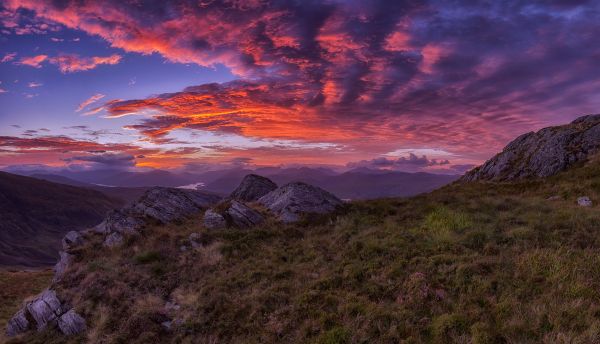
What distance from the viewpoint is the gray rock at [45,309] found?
1519 cm

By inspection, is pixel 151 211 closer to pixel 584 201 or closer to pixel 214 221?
pixel 214 221

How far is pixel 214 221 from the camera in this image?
74.7 ft

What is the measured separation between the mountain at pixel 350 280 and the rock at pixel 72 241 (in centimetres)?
13

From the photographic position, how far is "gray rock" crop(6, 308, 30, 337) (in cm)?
1559

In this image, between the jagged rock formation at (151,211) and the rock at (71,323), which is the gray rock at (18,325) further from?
the jagged rock formation at (151,211)

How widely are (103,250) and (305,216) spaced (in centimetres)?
1317

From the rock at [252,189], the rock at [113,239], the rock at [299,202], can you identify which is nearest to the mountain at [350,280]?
the rock at [113,239]

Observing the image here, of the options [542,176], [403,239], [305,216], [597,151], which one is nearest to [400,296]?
[403,239]

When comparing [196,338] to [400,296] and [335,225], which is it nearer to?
[400,296]

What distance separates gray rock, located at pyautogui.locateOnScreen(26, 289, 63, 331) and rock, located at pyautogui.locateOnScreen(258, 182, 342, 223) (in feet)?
43.4

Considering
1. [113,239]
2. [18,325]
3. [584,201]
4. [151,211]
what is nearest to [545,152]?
[584,201]

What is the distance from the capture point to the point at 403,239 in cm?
1694

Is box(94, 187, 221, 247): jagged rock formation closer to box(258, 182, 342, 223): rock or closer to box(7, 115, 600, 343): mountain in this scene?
box(7, 115, 600, 343): mountain

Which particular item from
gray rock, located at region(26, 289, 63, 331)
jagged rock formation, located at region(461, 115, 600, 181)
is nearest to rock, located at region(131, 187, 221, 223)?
gray rock, located at region(26, 289, 63, 331)
